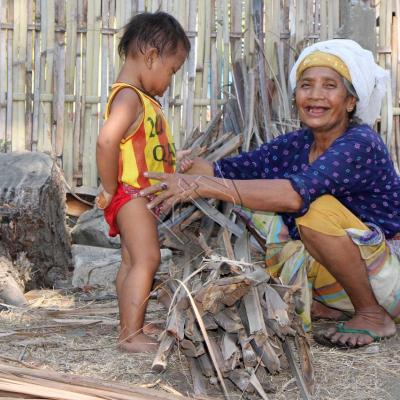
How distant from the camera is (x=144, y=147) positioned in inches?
139

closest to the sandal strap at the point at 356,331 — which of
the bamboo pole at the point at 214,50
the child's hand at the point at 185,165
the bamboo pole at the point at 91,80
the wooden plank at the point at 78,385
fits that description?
the child's hand at the point at 185,165

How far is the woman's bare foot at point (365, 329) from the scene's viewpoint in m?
3.55

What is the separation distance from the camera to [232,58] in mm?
6004

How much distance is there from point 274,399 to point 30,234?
7.53ft

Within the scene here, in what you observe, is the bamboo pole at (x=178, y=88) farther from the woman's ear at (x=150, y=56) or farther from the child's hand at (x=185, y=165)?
the woman's ear at (x=150, y=56)

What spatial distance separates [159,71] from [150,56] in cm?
7

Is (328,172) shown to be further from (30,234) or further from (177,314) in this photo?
(30,234)

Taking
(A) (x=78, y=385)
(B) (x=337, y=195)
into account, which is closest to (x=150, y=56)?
(B) (x=337, y=195)

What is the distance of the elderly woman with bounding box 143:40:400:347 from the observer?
3.42 m

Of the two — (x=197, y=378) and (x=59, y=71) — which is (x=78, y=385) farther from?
(x=59, y=71)

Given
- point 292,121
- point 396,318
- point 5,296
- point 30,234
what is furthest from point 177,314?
point 292,121

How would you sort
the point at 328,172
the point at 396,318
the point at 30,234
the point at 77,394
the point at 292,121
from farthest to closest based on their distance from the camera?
the point at 292,121 → the point at 30,234 → the point at 396,318 → the point at 328,172 → the point at 77,394

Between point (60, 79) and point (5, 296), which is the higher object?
point (60, 79)

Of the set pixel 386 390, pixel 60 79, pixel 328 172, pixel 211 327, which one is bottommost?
pixel 386 390
